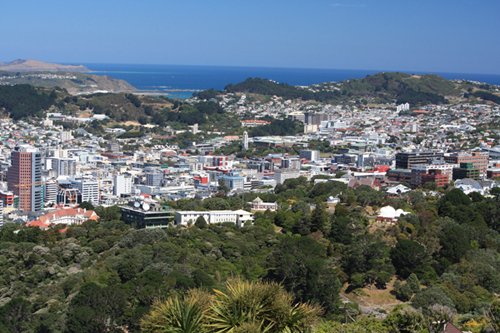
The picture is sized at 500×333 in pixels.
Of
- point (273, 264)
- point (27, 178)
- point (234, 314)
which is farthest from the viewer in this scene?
point (27, 178)

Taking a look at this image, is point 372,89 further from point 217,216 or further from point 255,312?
point 255,312

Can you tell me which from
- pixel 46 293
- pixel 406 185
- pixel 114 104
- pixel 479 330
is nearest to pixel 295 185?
pixel 406 185

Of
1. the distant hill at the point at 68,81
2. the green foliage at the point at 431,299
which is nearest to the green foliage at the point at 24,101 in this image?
the distant hill at the point at 68,81

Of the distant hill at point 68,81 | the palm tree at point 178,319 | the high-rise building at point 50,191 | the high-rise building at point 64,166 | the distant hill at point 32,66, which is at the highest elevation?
the distant hill at point 32,66

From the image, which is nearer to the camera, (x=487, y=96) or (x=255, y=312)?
(x=255, y=312)

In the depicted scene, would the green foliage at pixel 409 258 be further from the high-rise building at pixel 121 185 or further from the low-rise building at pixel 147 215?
the high-rise building at pixel 121 185

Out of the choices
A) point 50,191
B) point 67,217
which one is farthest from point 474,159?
point 50,191

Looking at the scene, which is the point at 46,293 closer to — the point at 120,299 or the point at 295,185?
the point at 120,299
